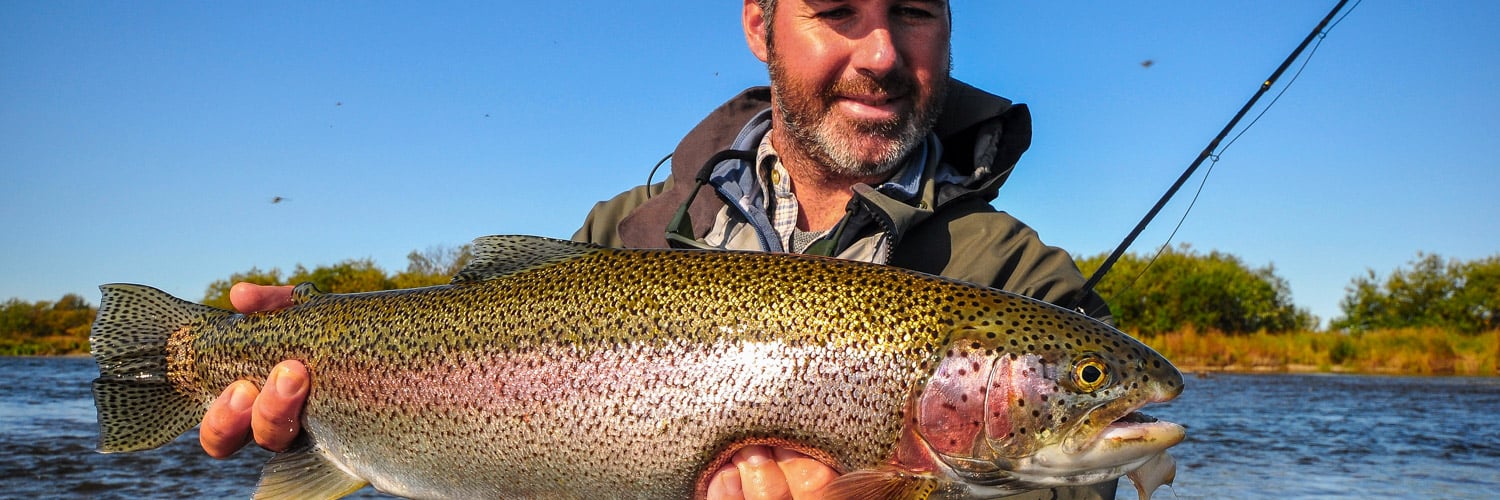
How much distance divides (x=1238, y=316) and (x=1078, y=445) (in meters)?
55.8

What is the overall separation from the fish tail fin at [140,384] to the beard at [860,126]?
194cm

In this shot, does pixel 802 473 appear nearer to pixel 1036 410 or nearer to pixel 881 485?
pixel 881 485

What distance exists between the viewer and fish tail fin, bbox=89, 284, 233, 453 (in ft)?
11.2

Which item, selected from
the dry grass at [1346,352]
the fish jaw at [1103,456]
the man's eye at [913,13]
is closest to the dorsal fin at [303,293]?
the man's eye at [913,13]

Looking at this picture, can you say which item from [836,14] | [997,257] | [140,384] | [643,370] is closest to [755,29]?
[836,14]

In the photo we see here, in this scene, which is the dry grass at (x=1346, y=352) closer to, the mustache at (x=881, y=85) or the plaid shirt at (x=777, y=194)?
the plaid shirt at (x=777, y=194)

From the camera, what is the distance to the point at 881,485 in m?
2.62

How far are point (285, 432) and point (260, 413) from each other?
96 millimetres

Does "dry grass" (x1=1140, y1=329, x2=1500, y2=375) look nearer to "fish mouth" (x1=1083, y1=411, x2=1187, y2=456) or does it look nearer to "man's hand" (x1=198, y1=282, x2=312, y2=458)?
"fish mouth" (x1=1083, y1=411, x2=1187, y2=456)

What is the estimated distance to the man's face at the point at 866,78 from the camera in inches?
141

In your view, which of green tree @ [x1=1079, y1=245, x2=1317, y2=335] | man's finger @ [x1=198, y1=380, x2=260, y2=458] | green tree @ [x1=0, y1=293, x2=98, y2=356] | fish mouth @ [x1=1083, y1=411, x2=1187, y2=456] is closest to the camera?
fish mouth @ [x1=1083, y1=411, x2=1187, y2=456]

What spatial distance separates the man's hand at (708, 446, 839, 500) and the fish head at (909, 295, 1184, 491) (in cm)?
28

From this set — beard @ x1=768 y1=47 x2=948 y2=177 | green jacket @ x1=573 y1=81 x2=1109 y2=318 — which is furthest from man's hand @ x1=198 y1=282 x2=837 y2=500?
beard @ x1=768 y1=47 x2=948 y2=177

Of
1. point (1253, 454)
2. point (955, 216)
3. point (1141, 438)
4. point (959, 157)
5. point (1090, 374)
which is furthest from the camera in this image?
point (1253, 454)
